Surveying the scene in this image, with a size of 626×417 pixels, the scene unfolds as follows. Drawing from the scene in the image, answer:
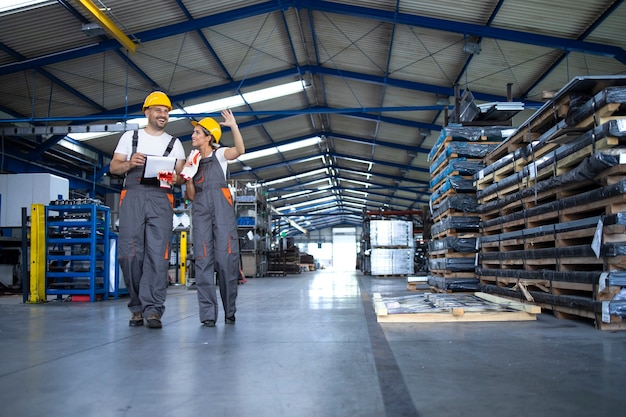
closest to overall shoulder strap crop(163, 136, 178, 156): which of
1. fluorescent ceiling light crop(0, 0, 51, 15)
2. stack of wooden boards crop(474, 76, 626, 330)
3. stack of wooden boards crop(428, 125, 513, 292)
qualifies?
stack of wooden boards crop(474, 76, 626, 330)

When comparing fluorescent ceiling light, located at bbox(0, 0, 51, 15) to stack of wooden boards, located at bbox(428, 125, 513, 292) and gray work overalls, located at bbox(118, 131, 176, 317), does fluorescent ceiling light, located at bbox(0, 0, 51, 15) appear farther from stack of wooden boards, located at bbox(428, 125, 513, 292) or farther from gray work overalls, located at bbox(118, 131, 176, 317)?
stack of wooden boards, located at bbox(428, 125, 513, 292)

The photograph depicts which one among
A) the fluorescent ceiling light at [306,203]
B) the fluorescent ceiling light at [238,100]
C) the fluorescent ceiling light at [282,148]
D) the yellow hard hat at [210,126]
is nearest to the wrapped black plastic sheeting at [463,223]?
the yellow hard hat at [210,126]

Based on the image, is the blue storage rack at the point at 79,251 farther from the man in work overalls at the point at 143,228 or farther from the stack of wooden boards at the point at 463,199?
the stack of wooden boards at the point at 463,199

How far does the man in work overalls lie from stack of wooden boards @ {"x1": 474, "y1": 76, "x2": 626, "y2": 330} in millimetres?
3277

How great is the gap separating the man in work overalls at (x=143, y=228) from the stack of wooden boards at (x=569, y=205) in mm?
3277

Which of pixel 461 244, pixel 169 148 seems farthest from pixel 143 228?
pixel 461 244

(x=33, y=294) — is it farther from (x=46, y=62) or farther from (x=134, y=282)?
(x=46, y=62)

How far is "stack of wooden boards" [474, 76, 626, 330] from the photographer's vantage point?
11.9 ft

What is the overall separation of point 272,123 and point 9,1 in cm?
1071

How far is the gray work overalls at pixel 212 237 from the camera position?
4195 millimetres

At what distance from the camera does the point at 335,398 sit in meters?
1.97

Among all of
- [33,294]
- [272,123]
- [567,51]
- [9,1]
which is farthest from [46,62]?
[567,51]

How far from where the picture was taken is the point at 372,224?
1695 cm

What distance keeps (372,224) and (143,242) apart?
13.2m
